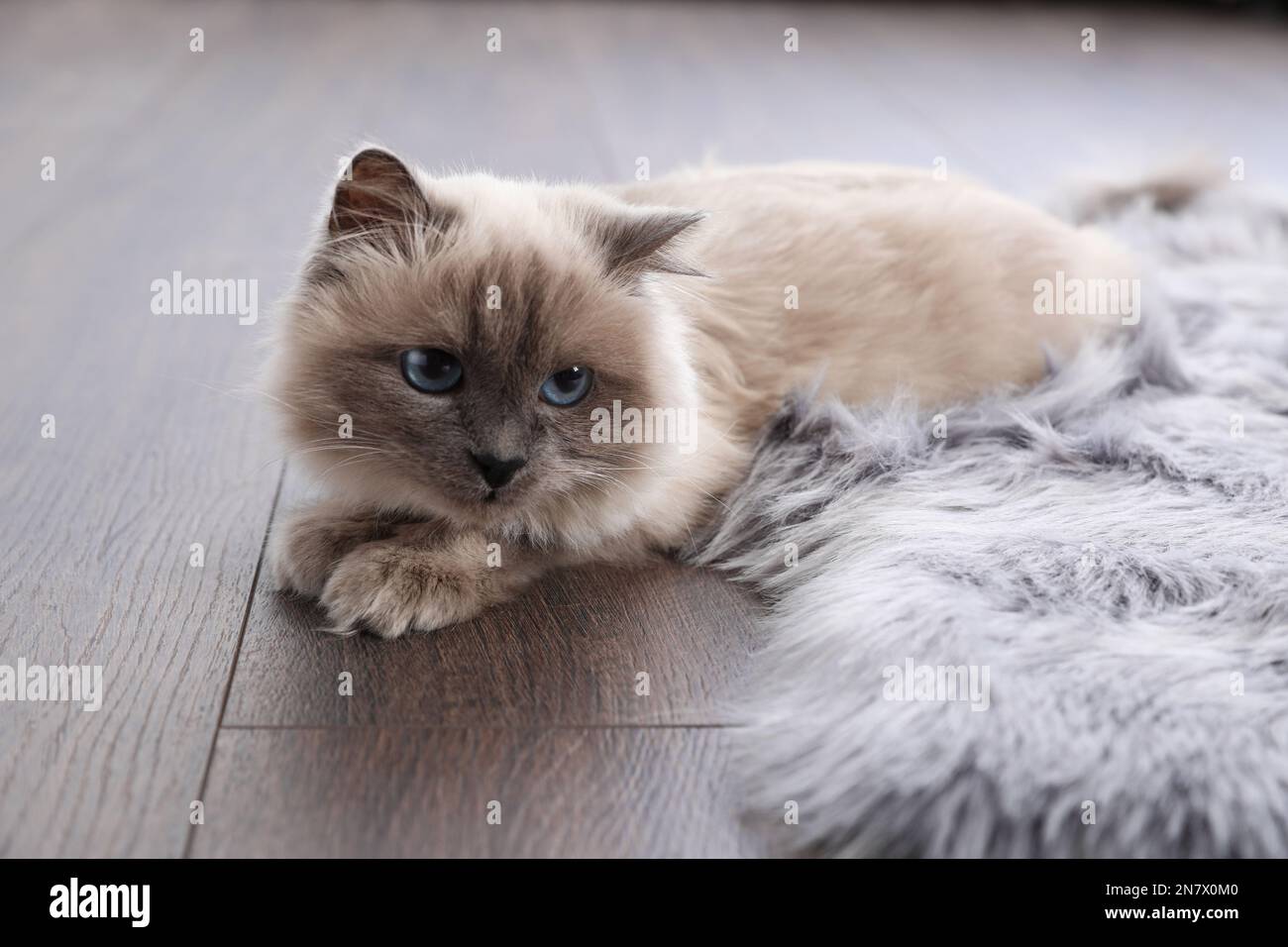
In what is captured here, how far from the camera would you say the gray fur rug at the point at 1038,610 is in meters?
0.91

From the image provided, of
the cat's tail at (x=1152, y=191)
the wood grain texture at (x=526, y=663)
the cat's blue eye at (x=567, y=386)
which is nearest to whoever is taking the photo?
the wood grain texture at (x=526, y=663)

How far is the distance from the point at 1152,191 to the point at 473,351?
178 cm

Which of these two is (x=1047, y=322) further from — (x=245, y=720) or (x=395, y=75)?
(x=395, y=75)

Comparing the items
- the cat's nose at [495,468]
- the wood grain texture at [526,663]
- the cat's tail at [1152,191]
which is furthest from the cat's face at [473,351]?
the cat's tail at [1152,191]

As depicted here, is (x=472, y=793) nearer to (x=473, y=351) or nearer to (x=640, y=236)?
(x=473, y=351)

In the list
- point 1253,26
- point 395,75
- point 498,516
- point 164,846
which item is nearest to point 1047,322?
point 498,516

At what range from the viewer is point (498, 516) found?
1.21 m

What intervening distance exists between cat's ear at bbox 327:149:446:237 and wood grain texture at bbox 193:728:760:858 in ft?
1.67

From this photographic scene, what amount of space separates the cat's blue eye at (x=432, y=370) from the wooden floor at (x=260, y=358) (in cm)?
25

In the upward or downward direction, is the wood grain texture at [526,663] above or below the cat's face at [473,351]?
below

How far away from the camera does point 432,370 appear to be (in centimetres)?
116

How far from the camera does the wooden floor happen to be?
3.24 feet

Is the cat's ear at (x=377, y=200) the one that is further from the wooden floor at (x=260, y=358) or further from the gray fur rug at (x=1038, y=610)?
the gray fur rug at (x=1038, y=610)
